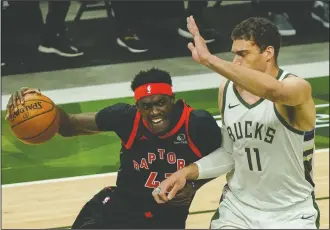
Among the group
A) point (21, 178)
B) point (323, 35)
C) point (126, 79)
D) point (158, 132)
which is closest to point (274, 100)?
point (158, 132)

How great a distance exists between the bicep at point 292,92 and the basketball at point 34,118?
153cm

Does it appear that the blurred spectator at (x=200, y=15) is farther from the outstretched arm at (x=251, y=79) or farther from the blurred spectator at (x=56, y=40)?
the outstretched arm at (x=251, y=79)

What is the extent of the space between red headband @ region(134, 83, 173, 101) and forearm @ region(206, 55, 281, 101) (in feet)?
2.51

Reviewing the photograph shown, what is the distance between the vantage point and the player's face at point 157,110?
477cm

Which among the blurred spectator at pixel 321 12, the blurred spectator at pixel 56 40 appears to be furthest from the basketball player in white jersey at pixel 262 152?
the blurred spectator at pixel 321 12

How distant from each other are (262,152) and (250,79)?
61 cm

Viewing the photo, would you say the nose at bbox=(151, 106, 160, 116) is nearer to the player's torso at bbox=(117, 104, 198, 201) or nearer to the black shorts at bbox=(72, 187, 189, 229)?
the player's torso at bbox=(117, 104, 198, 201)

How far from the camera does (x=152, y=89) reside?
4809mm

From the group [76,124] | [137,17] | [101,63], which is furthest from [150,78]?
[137,17]

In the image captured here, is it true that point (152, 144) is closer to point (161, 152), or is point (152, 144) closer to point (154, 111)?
point (161, 152)

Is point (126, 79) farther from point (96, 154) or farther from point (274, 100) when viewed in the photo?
point (274, 100)

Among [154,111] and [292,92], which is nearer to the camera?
[292,92]

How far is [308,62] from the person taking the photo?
10.3 meters

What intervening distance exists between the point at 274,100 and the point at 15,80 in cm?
606
